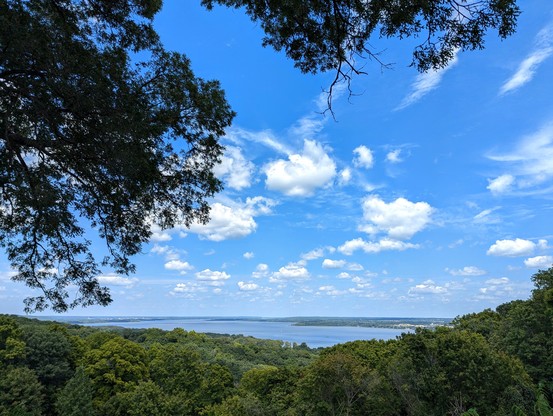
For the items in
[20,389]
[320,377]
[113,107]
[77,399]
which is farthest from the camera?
[77,399]

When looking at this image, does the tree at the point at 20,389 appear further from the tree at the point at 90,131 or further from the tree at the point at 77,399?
the tree at the point at 90,131

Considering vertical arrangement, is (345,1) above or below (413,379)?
above

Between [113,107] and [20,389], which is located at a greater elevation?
[113,107]

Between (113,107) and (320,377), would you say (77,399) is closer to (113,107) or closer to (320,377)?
(320,377)

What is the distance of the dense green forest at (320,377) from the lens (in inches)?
765

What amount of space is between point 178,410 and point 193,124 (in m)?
24.8

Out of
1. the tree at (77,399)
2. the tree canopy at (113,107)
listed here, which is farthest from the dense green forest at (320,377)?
the tree canopy at (113,107)

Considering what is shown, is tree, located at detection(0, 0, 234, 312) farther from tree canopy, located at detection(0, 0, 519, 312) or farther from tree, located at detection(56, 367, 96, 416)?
tree, located at detection(56, 367, 96, 416)

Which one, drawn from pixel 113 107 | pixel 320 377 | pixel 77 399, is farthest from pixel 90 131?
pixel 77 399

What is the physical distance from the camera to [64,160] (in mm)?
6000

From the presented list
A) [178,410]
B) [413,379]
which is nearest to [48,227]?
[413,379]

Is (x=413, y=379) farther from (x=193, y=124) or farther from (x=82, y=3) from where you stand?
(x=82, y=3)

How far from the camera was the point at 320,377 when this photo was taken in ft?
A: 70.0

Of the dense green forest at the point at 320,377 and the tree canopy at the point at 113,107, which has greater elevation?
the tree canopy at the point at 113,107
